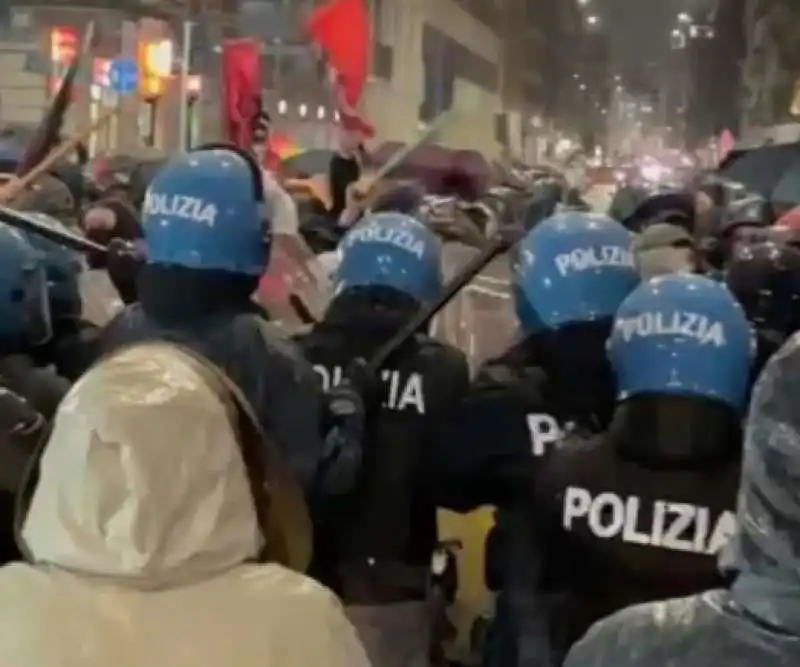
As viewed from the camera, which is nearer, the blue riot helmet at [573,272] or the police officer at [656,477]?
the police officer at [656,477]

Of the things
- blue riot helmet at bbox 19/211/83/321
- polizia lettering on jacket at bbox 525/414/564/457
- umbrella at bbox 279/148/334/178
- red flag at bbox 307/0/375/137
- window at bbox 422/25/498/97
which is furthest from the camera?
window at bbox 422/25/498/97

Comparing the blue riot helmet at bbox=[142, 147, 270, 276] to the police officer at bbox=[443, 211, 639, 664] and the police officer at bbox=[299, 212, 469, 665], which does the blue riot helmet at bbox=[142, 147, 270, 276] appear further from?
the police officer at bbox=[443, 211, 639, 664]

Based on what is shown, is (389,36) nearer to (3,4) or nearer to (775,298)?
(3,4)

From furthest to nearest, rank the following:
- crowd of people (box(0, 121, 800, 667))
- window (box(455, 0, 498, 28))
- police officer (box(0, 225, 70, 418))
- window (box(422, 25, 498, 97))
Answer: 1. window (box(455, 0, 498, 28))
2. window (box(422, 25, 498, 97))
3. police officer (box(0, 225, 70, 418))
4. crowd of people (box(0, 121, 800, 667))

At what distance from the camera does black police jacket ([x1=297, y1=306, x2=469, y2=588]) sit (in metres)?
4.29

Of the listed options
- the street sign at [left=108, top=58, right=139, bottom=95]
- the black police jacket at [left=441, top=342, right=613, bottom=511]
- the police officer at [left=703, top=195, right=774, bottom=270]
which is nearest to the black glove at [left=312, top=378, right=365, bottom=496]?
the black police jacket at [left=441, top=342, right=613, bottom=511]

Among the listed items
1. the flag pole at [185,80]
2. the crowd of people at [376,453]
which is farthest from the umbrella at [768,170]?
the crowd of people at [376,453]

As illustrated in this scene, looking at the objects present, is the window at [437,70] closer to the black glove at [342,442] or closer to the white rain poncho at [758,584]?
the black glove at [342,442]

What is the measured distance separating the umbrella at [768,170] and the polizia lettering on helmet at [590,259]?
10186 millimetres

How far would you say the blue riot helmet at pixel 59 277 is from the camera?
493 cm

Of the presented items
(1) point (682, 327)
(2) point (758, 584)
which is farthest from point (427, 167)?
(2) point (758, 584)

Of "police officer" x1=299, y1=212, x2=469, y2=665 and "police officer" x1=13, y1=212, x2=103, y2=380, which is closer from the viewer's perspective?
"police officer" x1=299, y1=212, x2=469, y2=665

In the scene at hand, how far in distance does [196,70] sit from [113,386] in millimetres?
19270

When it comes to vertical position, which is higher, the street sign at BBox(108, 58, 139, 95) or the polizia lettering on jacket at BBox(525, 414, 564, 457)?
the street sign at BBox(108, 58, 139, 95)
